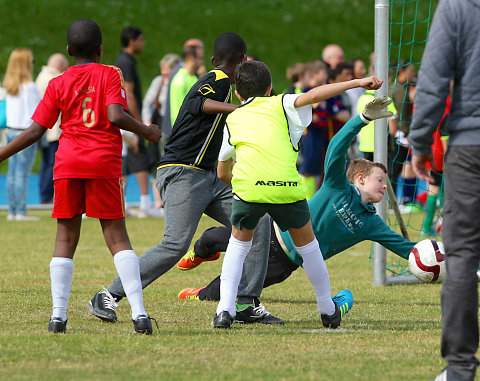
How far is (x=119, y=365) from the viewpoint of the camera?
14.3 ft

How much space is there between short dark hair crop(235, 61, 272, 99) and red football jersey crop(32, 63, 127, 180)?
2.40 feet

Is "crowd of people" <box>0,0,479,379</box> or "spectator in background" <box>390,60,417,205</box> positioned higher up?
"crowd of people" <box>0,0,479,379</box>

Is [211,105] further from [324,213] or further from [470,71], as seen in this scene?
[470,71]

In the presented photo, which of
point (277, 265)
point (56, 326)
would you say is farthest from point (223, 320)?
point (277, 265)

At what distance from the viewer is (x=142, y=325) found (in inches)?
203

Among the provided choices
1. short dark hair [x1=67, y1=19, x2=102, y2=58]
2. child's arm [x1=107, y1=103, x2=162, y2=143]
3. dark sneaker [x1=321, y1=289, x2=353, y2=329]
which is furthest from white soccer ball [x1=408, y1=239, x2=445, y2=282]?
short dark hair [x1=67, y1=19, x2=102, y2=58]

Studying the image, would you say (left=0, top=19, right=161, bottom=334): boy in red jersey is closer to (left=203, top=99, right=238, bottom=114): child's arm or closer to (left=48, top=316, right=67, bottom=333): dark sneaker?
(left=48, top=316, right=67, bottom=333): dark sneaker

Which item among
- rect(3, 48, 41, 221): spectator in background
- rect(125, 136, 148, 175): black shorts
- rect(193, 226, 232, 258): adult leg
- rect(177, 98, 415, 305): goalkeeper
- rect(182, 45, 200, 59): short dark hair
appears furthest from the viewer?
rect(125, 136, 148, 175): black shorts

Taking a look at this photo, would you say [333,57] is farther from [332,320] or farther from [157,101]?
[332,320]

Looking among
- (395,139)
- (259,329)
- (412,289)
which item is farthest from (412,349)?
(395,139)

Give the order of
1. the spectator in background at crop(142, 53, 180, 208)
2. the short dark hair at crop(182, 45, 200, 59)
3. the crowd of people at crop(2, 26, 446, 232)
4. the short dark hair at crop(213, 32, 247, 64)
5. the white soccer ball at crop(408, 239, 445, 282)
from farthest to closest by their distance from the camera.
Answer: the spectator in background at crop(142, 53, 180, 208)
the short dark hair at crop(182, 45, 200, 59)
the crowd of people at crop(2, 26, 446, 232)
the white soccer ball at crop(408, 239, 445, 282)
the short dark hair at crop(213, 32, 247, 64)

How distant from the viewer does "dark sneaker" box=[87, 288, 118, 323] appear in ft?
18.5

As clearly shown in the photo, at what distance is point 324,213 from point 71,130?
196 cm

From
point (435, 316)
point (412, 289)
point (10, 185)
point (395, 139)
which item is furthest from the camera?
point (10, 185)
